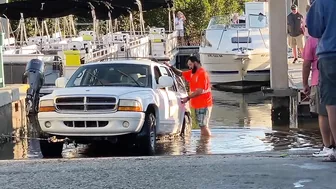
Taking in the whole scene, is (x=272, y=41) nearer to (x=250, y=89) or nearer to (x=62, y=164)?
(x=250, y=89)

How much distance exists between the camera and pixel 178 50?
115ft

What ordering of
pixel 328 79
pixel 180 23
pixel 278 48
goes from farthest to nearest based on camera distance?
pixel 180 23
pixel 278 48
pixel 328 79

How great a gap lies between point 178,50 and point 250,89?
9685mm

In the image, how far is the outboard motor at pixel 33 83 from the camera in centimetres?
1505

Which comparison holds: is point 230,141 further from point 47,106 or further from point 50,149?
point 47,106

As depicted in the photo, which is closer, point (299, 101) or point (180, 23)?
point (299, 101)

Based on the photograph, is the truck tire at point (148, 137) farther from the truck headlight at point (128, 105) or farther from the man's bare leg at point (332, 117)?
the man's bare leg at point (332, 117)

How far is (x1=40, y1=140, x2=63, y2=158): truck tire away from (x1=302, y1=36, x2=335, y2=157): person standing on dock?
15.4 feet

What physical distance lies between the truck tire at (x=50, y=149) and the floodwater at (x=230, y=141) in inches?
8.7

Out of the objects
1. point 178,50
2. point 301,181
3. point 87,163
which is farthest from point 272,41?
point 178,50

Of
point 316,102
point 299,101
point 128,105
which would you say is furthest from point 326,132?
point 299,101

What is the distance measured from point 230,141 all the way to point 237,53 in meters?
13.4

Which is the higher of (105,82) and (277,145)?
(105,82)

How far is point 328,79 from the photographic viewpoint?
6828 millimetres
